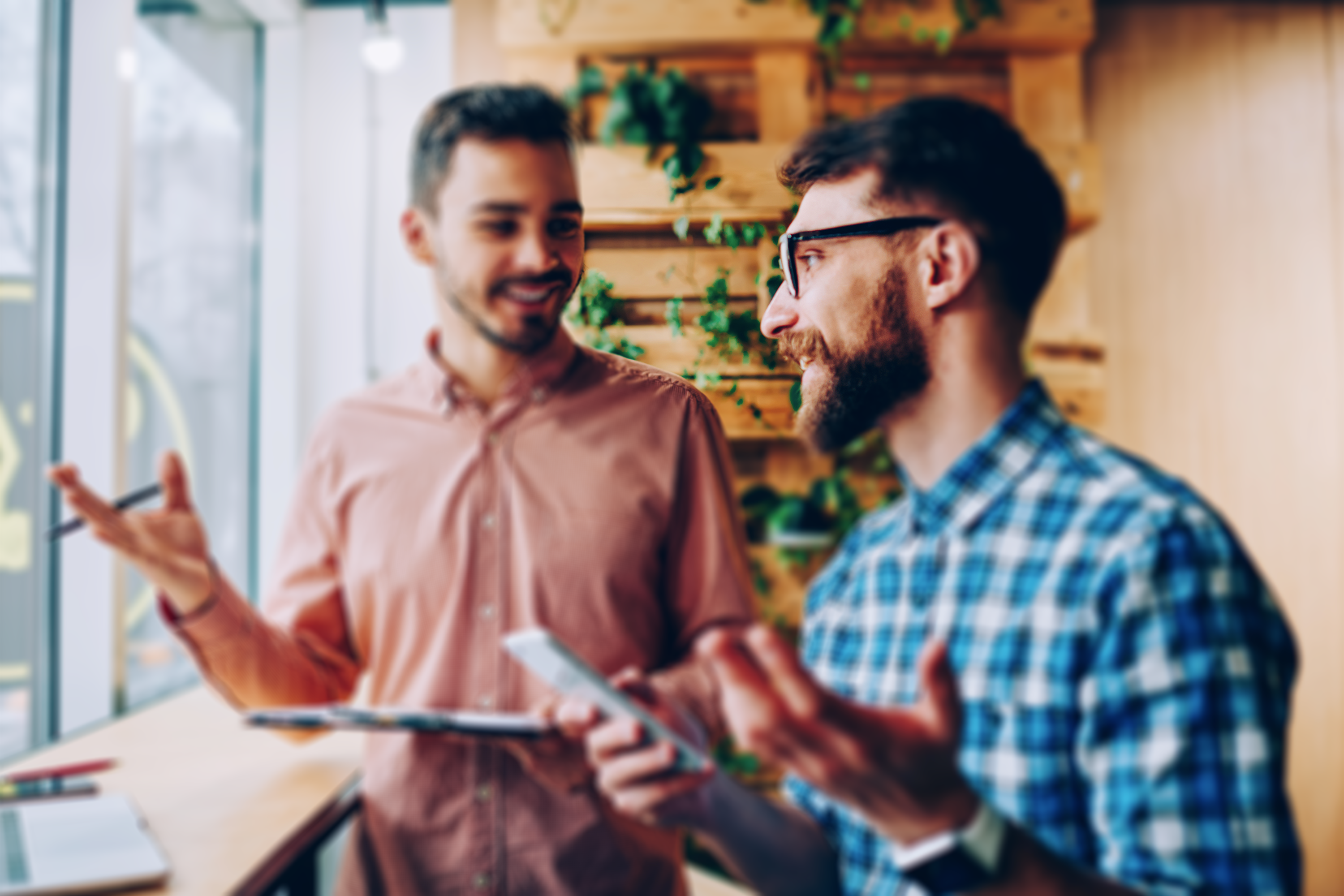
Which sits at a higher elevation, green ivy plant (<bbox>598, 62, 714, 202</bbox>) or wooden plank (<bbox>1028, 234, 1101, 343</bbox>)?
green ivy plant (<bbox>598, 62, 714, 202</bbox>)

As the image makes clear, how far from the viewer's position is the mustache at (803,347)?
29cm

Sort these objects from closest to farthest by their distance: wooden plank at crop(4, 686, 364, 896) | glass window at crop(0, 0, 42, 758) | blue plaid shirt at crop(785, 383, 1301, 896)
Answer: blue plaid shirt at crop(785, 383, 1301, 896)
wooden plank at crop(4, 686, 364, 896)
glass window at crop(0, 0, 42, 758)

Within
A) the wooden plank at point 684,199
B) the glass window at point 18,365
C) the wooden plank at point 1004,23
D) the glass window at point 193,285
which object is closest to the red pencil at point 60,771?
the glass window at point 18,365

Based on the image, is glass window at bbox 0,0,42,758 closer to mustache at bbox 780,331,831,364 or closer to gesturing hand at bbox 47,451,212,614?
gesturing hand at bbox 47,451,212,614

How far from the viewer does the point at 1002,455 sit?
3.09 ft

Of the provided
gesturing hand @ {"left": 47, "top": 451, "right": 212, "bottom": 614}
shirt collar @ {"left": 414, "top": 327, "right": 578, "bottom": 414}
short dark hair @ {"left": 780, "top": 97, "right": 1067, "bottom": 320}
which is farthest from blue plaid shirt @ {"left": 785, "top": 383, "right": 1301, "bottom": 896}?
gesturing hand @ {"left": 47, "top": 451, "right": 212, "bottom": 614}

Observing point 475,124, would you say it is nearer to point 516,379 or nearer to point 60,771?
point 516,379

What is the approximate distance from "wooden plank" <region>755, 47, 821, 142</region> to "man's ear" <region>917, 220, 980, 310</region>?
5.59 feet

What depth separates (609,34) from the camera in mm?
1953

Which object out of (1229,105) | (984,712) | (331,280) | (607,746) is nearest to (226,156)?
(331,280)

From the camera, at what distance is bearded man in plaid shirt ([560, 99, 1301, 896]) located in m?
0.32

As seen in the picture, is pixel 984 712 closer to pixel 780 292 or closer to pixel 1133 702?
pixel 1133 702

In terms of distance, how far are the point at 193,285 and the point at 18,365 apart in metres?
0.55

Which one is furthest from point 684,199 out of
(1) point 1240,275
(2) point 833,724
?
(1) point 1240,275
